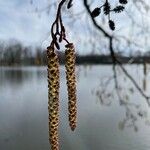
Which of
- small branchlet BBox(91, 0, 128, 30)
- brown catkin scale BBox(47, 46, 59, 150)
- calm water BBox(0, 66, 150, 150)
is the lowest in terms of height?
calm water BBox(0, 66, 150, 150)

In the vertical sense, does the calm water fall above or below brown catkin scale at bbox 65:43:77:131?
below

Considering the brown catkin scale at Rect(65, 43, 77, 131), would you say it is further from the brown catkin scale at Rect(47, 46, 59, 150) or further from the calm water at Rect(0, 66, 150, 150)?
the calm water at Rect(0, 66, 150, 150)

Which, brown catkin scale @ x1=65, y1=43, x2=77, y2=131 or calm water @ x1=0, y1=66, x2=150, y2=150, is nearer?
brown catkin scale @ x1=65, y1=43, x2=77, y2=131

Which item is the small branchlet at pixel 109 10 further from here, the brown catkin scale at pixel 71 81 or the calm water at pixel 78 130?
the calm water at pixel 78 130

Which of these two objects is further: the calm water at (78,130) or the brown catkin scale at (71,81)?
the calm water at (78,130)

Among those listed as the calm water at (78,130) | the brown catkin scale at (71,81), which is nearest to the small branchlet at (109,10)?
the brown catkin scale at (71,81)

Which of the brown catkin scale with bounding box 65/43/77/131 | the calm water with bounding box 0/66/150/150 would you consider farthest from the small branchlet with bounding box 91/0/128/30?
the calm water with bounding box 0/66/150/150

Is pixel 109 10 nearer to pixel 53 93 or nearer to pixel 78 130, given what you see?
pixel 53 93
